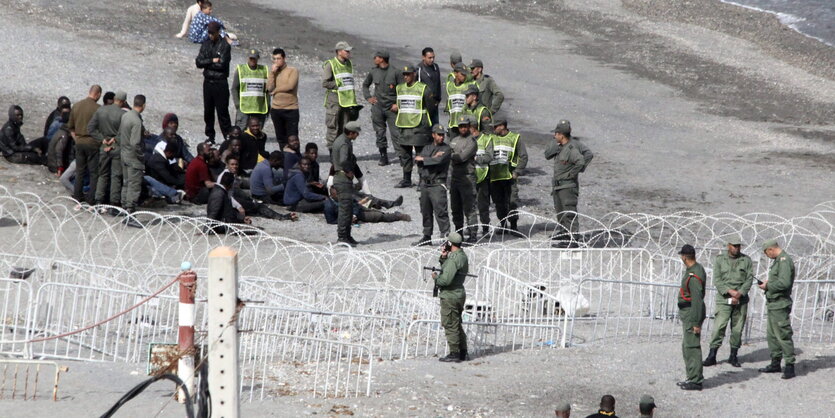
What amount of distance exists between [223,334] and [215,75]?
1256 centimetres

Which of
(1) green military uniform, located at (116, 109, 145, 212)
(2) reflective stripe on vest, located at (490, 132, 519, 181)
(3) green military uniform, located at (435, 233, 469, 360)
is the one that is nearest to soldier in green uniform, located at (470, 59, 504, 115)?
(2) reflective stripe on vest, located at (490, 132, 519, 181)

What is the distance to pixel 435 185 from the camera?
15.7 m

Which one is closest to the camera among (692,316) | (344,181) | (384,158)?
(692,316)

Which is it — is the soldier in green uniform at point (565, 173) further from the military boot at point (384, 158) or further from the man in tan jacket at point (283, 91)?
the man in tan jacket at point (283, 91)

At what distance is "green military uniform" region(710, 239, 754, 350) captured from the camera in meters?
12.0

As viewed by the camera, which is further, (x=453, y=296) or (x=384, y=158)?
(x=384, y=158)

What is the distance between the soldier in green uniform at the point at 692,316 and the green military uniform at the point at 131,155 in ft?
24.8

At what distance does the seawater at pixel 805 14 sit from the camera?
3600 cm

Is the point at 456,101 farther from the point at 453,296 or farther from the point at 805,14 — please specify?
the point at 805,14

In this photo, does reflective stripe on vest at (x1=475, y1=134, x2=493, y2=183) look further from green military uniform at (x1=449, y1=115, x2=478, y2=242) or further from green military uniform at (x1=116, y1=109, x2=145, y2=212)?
green military uniform at (x1=116, y1=109, x2=145, y2=212)

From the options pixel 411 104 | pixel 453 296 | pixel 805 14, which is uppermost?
pixel 805 14

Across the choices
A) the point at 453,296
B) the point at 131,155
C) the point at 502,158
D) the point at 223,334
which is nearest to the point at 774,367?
the point at 453,296

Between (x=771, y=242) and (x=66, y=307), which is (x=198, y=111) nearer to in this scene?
(x=66, y=307)

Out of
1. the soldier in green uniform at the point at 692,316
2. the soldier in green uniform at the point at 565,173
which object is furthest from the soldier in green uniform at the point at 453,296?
the soldier in green uniform at the point at 565,173
